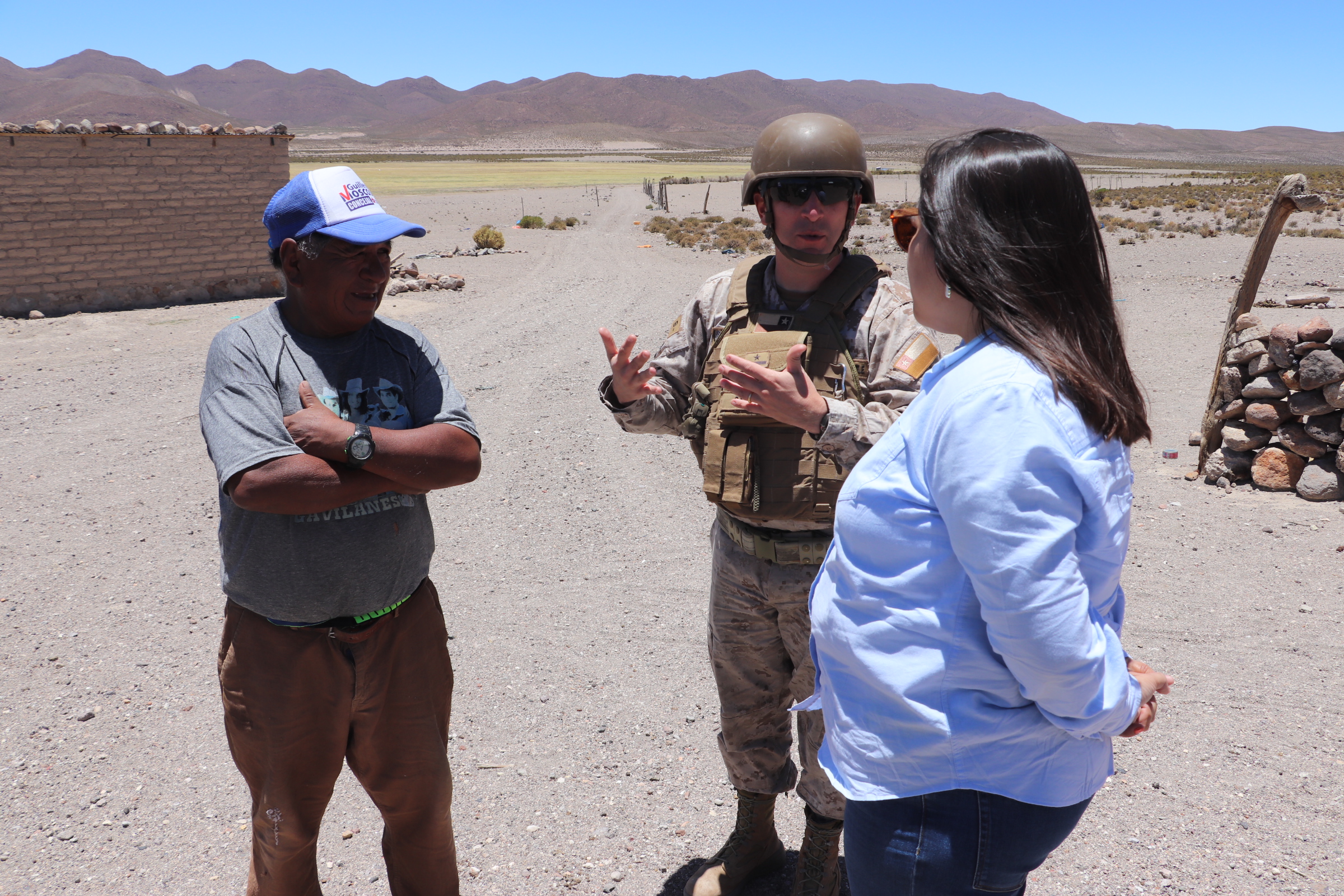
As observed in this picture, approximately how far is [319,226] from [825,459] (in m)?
1.35

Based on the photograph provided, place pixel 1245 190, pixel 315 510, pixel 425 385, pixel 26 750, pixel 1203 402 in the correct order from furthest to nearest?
1. pixel 1245 190
2. pixel 1203 402
3. pixel 26 750
4. pixel 425 385
5. pixel 315 510

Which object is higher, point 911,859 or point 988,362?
point 988,362

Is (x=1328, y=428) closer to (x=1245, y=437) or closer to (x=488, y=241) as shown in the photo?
(x=1245, y=437)

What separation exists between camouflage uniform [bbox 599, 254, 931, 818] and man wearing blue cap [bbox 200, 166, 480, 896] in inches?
29.1

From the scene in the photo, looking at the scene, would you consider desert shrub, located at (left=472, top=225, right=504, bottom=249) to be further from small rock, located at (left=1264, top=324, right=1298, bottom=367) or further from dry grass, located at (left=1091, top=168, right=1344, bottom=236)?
small rock, located at (left=1264, top=324, right=1298, bottom=367)

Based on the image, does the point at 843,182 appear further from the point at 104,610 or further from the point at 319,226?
the point at 104,610

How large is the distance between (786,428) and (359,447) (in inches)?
43.2

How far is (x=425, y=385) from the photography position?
2.21 m

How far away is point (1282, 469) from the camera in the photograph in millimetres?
6387

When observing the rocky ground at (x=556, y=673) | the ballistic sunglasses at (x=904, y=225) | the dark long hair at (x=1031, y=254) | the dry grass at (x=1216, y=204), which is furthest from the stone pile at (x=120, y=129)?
the dry grass at (x=1216, y=204)

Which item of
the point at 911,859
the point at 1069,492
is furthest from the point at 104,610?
the point at 1069,492

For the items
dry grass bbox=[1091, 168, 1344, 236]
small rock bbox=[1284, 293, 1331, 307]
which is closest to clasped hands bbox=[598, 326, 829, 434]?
small rock bbox=[1284, 293, 1331, 307]

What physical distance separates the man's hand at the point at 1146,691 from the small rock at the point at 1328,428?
606 cm

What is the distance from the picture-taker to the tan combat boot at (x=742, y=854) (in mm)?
2689
